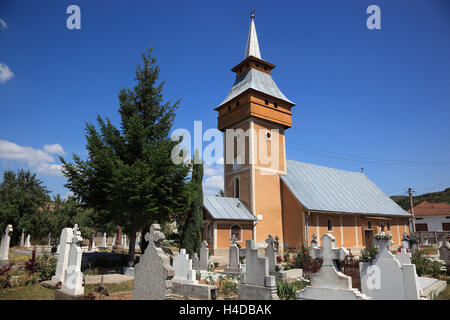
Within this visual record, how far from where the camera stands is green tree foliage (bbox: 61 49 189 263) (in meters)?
12.8

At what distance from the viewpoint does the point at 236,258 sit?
45.8 ft

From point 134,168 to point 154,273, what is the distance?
7.61m

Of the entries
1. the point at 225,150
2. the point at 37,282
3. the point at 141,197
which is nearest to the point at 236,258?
the point at 141,197

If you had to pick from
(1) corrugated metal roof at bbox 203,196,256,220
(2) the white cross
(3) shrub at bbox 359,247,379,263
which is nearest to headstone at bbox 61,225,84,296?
(2) the white cross

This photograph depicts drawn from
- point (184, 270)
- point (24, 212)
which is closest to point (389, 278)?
point (184, 270)

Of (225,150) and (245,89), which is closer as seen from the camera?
(245,89)

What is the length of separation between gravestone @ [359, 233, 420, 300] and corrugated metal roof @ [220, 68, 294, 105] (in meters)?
19.4

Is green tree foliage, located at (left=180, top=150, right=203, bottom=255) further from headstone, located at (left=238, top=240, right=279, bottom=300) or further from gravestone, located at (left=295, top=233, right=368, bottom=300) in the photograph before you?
gravestone, located at (left=295, top=233, right=368, bottom=300)

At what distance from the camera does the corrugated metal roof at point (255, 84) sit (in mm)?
24986

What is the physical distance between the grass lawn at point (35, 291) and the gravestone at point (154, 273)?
3.57 meters
